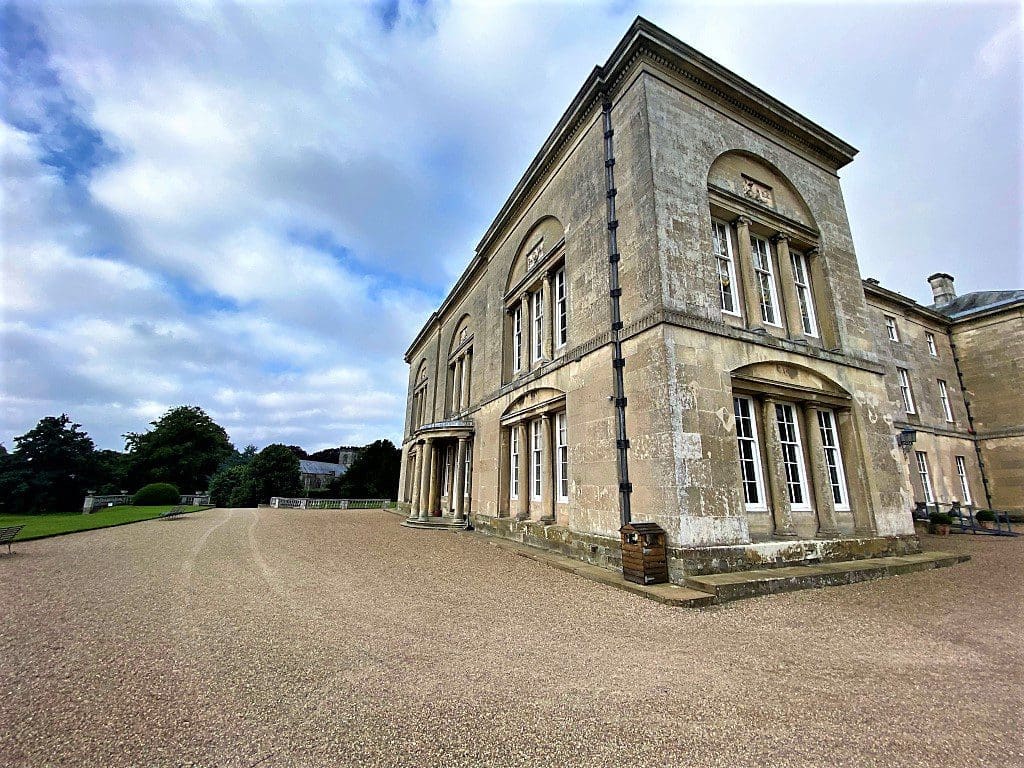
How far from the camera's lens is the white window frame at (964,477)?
18.4m

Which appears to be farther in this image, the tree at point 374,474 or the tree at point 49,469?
the tree at point 374,474

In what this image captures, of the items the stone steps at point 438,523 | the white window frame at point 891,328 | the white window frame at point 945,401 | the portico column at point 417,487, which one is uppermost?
the white window frame at point 891,328

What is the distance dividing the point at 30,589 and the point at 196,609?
3.41m

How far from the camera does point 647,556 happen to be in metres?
6.25

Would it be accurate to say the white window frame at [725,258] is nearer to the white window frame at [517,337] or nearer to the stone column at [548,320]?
the stone column at [548,320]

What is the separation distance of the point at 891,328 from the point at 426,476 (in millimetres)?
22773

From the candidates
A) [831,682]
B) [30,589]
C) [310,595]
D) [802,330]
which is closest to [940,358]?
[802,330]

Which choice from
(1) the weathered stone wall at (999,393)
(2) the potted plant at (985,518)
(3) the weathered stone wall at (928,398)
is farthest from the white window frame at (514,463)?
(1) the weathered stone wall at (999,393)

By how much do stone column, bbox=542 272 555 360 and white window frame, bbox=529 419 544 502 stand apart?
1981 mm

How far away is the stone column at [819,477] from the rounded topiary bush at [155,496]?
35.0 metres

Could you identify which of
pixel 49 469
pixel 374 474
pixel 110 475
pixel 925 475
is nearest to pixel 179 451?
pixel 110 475

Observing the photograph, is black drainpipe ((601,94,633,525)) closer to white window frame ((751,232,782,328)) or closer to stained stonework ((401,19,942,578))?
stained stonework ((401,19,942,578))

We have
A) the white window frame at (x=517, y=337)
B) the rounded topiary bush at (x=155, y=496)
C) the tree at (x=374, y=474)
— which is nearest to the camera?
the white window frame at (x=517, y=337)

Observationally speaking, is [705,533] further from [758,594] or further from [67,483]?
[67,483]
